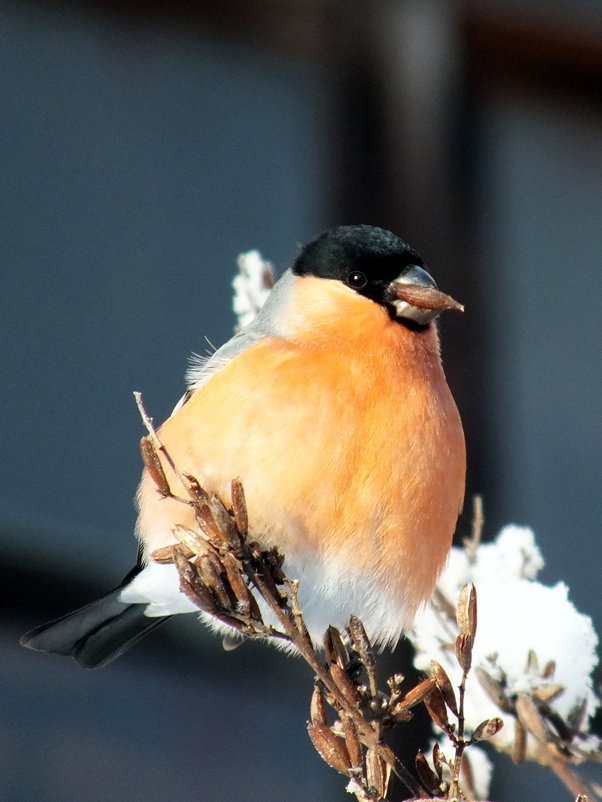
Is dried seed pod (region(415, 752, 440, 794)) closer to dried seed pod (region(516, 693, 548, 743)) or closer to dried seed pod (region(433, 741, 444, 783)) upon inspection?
dried seed pod (region(433, 741, 444, 783))

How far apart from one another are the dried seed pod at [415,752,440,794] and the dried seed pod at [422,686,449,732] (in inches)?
1.1

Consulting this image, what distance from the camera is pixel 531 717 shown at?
1.04 meters

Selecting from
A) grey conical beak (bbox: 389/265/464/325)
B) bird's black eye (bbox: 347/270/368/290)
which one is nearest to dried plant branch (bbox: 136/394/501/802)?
grey conical beak (bbox: 389/265/464/325)

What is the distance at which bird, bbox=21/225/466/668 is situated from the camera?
1177 millimetres

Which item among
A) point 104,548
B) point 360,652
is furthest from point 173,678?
point 360,652

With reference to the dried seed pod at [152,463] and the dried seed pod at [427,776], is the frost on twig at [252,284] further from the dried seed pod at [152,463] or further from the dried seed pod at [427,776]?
the dried seed pod at [427,776]

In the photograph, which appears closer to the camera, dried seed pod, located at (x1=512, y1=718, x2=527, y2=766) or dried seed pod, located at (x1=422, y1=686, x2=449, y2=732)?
dried seed pod, located at (x1=422, y1=686, x2=449, y2=732)

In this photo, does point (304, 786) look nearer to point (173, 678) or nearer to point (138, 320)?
point (173, 678)

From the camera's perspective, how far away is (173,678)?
2.83 metres

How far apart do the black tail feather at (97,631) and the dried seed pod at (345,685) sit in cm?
66

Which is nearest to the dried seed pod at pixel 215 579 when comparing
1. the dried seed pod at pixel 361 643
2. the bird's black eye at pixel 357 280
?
the dried seed pod at pixel 361 643

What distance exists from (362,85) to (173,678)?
1.74m

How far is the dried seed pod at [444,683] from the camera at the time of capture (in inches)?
32.4

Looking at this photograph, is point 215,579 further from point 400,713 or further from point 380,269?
point 380,269
